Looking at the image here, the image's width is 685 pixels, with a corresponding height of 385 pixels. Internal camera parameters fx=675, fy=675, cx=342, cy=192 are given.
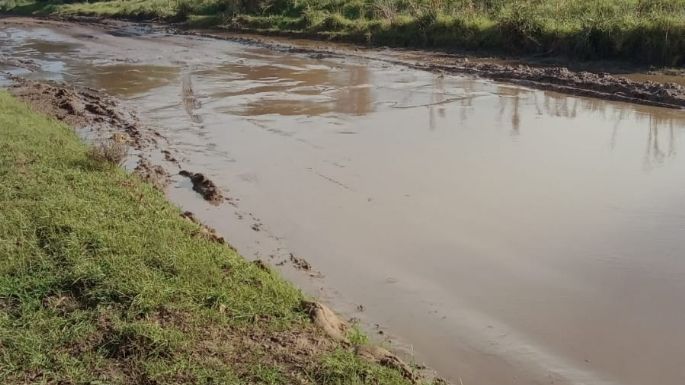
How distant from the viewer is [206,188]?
790cm

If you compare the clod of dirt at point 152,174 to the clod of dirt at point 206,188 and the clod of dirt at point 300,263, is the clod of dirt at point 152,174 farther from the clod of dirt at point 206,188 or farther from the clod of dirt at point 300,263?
the clod of dirt at point 300,263

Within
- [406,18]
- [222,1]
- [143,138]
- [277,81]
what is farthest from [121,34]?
[143,138]

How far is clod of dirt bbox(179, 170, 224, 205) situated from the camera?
767 centimetres

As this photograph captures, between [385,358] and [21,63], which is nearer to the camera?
[385,358]

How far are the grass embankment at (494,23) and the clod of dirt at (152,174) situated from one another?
1144 cm

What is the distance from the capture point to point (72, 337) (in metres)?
4.05

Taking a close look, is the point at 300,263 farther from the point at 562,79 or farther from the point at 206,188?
the point at 562,79

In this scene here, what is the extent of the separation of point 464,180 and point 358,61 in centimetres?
1058

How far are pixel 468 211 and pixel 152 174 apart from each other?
12.8ft

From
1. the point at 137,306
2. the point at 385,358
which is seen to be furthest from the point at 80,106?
the point at 385,358

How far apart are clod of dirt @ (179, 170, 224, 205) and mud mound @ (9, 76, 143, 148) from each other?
6.61 feet

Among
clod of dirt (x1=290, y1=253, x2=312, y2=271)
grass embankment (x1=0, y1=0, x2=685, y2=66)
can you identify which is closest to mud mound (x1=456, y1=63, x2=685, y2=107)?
grass embankment (x1=0, y1=0, x2=685, y2=66)

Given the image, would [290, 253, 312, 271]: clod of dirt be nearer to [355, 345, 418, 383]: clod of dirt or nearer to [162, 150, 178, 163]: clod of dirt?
[355, 345, 418, 383]: clod of dirt

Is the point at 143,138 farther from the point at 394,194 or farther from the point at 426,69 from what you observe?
the point at 426,69
